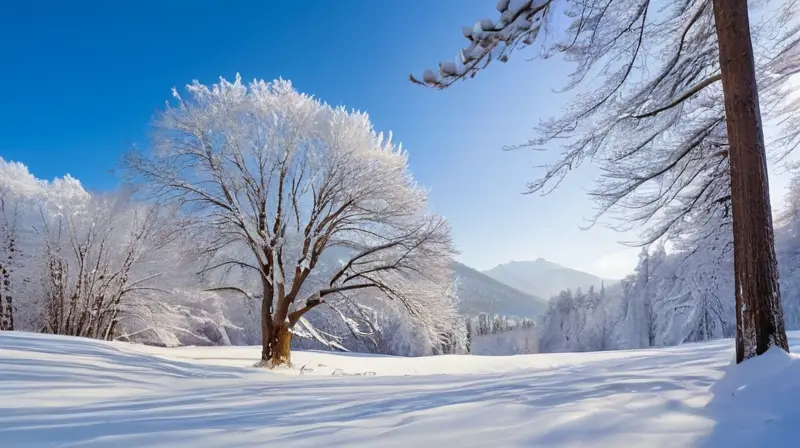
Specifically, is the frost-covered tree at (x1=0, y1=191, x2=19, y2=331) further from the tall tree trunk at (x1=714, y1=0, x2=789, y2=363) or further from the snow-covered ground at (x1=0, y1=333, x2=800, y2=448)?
the tall tree trunk at (x1=714, y1=0, x2=789, y2=363)

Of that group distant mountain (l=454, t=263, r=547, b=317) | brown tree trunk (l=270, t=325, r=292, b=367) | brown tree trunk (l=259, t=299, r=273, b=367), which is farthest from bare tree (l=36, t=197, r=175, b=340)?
distant mountain (l=454, t=263, r=547, b=317)

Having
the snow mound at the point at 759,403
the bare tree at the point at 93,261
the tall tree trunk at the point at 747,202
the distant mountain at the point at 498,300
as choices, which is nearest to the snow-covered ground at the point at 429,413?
the snow mound at the point at 759,403

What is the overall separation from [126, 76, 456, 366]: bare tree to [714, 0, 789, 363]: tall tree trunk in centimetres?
625

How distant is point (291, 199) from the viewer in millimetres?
9648

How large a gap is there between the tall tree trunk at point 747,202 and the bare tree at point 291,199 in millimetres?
6251

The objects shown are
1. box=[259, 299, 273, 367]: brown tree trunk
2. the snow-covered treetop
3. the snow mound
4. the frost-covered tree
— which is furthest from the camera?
the frost-covered tree

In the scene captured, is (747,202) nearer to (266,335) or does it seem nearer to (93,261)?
(266,335)

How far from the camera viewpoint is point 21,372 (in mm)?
3695

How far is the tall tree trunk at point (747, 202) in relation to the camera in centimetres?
328

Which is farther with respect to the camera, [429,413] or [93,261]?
[93,261]

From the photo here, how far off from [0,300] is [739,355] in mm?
22154

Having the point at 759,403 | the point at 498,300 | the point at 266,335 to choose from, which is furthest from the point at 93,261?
the point at 498,300

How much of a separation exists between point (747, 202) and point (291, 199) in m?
8.43

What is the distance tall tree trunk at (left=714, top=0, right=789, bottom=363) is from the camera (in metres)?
3.28
